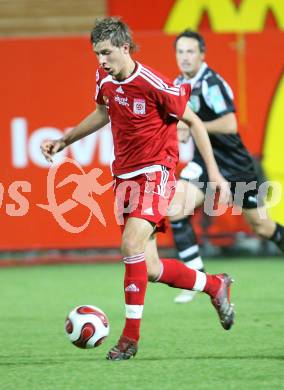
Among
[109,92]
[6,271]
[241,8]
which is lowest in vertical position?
[6,271]

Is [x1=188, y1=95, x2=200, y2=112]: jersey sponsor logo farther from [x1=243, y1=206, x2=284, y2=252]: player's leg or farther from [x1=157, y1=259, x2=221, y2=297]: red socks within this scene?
[x1=157, y1=259, x2=221, y2=297]: red socks

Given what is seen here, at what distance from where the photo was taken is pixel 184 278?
5.61 m

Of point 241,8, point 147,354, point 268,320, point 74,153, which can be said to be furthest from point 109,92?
point 241,8

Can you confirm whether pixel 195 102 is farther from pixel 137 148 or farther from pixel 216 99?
pixel 137 148

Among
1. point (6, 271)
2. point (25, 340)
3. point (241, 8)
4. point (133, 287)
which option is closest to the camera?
point (133, 287)

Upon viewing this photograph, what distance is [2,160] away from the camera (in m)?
10.6

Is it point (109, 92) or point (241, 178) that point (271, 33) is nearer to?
point (241, 178)

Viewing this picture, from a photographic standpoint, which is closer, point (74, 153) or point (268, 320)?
point (268, 320)

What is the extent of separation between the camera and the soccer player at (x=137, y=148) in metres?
5.16

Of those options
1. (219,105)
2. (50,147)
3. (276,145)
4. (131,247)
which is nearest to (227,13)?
(276,145)

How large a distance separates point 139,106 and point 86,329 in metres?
1.16

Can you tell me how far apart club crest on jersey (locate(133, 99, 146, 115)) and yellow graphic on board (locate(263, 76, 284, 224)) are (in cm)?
547

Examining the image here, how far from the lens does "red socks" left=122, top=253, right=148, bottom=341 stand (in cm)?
516

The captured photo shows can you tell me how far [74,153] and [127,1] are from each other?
9.32ft
